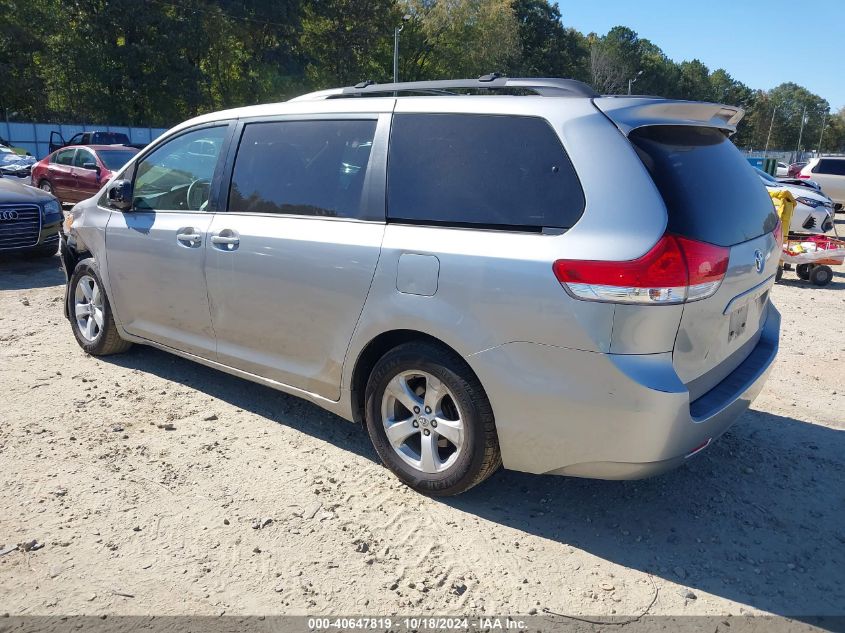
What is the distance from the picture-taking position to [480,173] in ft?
9.98

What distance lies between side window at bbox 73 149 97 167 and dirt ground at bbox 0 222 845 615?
10971 millimetres

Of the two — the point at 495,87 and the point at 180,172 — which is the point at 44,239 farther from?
the point at 495,87

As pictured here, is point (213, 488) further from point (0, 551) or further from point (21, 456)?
point (21, 456)

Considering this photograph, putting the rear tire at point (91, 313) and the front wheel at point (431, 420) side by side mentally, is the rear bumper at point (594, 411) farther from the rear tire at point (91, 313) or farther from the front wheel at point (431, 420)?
the rear tire at point (91, 313)

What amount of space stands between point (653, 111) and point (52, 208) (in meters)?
8.60

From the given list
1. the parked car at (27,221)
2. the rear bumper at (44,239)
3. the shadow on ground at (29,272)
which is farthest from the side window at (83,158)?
the rear bumper at (44,239)

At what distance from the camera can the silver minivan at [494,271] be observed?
2.67 metres

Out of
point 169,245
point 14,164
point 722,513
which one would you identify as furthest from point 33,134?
point 722,513

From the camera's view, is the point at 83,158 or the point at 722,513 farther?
the point at 83,158

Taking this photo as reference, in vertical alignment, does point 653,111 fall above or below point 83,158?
above

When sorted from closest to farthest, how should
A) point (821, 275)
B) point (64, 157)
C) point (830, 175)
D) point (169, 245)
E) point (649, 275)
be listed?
point (649, 275) < point (169, 245) < point (821, 275) < point (64, 157) < point (830, 175)

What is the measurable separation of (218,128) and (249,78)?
44.7 metres

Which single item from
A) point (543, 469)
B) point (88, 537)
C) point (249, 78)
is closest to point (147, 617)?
point (88, 537)

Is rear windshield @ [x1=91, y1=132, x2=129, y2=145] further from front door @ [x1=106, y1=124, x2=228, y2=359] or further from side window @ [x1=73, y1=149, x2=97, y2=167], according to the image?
front door @ [x1=106, y1=124, x2=228, y2=359]
